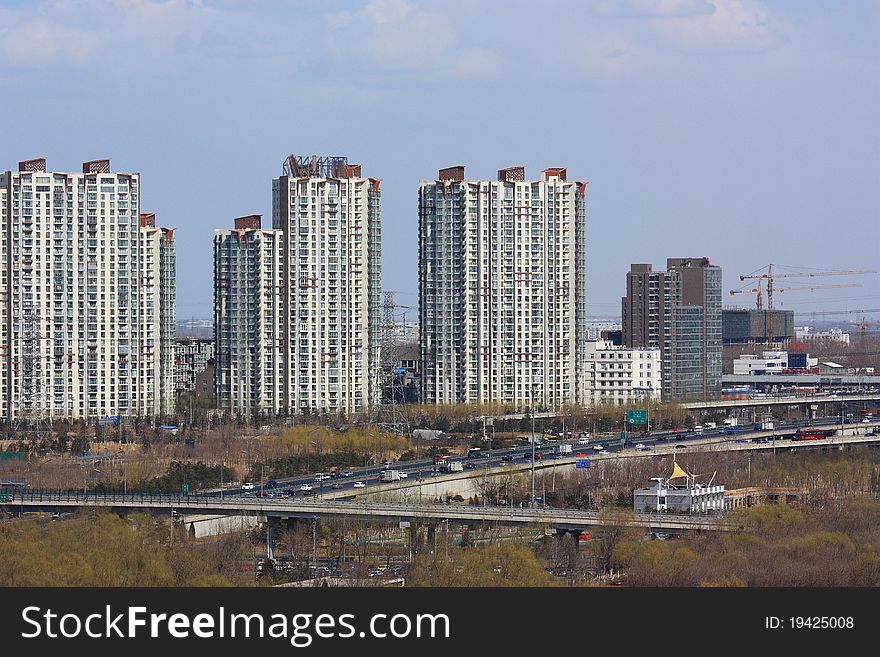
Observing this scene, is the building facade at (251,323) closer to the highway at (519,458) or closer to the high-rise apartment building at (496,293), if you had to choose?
the high-rise apartment building at (496,293)

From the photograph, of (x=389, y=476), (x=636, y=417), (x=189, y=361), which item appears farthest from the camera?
(x=189, y=361)

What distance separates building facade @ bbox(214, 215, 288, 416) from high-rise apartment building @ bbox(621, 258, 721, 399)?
12789mm

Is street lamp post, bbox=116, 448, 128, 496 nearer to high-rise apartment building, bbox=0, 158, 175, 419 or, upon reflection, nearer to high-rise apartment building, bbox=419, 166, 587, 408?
high-rise apartment building, bbox=0, 158, 175, 419

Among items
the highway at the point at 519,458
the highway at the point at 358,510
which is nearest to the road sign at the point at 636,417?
the highway at the point at 519,458

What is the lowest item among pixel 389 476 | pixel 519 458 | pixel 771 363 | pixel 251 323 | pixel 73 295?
pixel 389 476

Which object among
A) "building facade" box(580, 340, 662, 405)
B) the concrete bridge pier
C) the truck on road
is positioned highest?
"building facade" box(580, 340, 662, 405)

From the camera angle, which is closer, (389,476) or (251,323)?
(389,476)

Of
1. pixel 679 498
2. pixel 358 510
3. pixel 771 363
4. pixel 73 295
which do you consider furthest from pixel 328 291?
pixel 771 363

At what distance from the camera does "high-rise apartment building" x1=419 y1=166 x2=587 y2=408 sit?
166 ft

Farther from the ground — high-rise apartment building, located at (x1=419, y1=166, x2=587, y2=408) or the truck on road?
high-rise apartment building, located at (x1=419, y1=166, x2=587, y2=408)

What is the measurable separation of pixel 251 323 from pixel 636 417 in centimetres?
1019

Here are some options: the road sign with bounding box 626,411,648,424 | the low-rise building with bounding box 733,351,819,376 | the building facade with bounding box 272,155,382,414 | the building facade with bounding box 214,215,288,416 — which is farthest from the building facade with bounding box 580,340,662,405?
the low-rise building with bounding box 733,351,819,376

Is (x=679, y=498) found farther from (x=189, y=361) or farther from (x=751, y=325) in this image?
(x=751, y=325)

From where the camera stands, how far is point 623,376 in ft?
178
